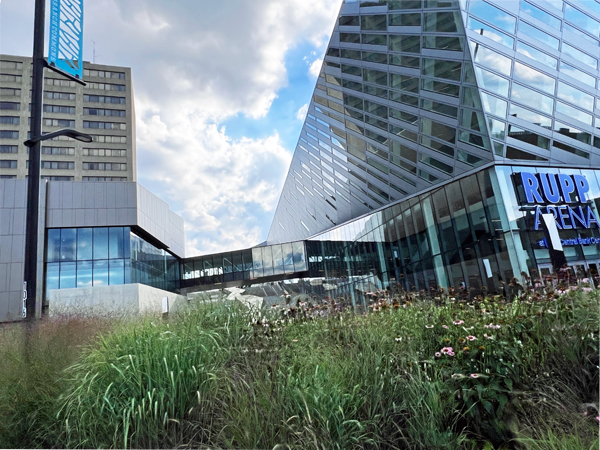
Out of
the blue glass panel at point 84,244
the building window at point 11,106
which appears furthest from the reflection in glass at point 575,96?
the building window at point 11,106

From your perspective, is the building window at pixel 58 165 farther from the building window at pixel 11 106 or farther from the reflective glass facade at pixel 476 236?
the reflective glass facade at pixel 476 236

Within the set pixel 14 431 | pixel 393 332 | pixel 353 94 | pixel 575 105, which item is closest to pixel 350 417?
pixel 393 332

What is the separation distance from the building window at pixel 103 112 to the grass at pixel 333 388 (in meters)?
66.0

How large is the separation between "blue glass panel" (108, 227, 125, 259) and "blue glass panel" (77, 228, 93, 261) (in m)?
1.17

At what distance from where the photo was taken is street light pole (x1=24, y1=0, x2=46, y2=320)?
5980mm

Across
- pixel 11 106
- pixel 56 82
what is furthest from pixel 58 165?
pixel 56 82

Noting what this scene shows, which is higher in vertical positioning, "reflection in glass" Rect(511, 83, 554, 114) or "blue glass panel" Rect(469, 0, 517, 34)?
"blue glass panel" Rect(469, 0, 517, 34)

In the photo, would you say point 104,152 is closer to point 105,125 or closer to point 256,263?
point 105,125

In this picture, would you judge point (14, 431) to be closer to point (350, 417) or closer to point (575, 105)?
point (350, 417)

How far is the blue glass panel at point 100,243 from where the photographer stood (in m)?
25.3

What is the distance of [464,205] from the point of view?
19.0 meters

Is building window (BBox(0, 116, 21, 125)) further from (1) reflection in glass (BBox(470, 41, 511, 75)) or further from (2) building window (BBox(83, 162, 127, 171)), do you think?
(1) reflection in glass (BBox(470, 41, 511, 75))

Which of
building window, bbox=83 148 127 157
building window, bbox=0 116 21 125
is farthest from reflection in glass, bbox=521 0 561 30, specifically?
building window, bbox=0 116 21 125

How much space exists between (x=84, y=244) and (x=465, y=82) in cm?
2330
